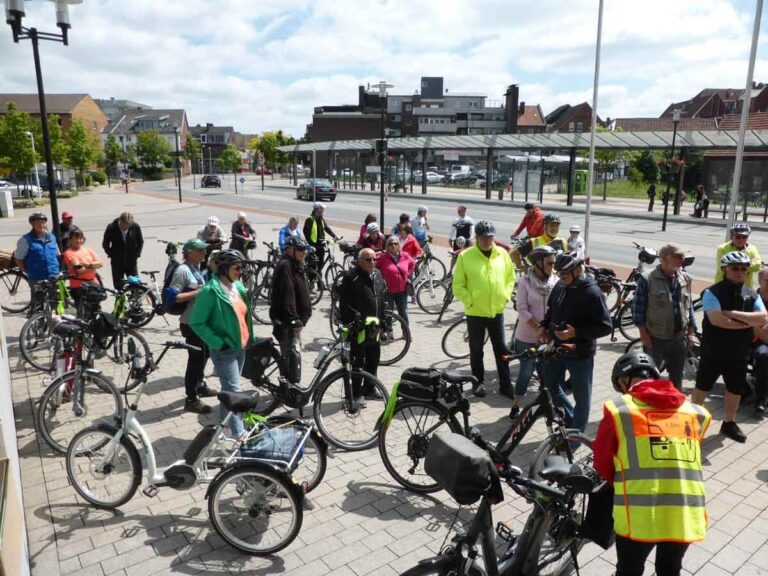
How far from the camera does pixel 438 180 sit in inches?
2379

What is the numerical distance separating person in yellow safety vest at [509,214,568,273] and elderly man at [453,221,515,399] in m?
1.69

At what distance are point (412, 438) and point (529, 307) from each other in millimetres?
2300

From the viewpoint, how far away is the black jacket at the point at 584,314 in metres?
5.12

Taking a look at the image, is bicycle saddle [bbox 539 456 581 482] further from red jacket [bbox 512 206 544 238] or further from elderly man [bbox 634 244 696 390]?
red jacket [bbox 512 206 544 238]

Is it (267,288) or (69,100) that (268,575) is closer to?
(267,288)

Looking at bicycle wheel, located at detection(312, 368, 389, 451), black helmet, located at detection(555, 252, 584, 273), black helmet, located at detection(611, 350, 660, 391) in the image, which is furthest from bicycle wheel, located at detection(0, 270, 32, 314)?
black helmet, located at detection(611, 350, 660, 391)

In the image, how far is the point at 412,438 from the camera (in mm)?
4805

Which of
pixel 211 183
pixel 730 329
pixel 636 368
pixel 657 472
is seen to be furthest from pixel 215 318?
pixel 211 183

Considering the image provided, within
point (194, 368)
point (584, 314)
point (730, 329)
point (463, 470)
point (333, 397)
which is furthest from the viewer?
point (194, 368)

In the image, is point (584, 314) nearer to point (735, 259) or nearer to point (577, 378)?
point (577, 378)

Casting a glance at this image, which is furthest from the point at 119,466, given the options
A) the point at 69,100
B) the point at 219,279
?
the point at 69,100

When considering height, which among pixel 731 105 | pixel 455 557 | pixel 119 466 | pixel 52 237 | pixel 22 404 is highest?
pixel 731 105

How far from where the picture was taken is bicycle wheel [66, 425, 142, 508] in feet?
14.3

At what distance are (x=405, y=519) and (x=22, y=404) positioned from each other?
4822 mm
